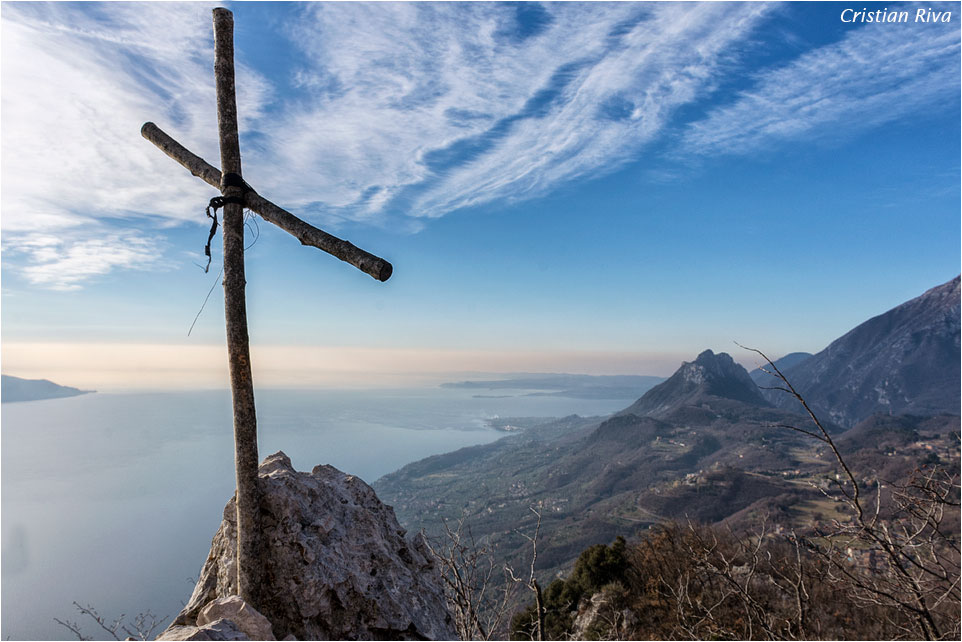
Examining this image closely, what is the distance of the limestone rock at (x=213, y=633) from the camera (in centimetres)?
184

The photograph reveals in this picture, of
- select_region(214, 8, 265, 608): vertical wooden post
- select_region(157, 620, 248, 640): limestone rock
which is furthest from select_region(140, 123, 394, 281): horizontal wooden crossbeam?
select_region(157, 620, 248, 640): limestone rock

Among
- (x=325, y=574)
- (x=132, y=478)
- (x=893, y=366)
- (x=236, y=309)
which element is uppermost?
(x=236, y=309)

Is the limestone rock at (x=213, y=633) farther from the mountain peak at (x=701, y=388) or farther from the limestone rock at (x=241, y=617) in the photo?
the mountain peak at (x=701, y=388)

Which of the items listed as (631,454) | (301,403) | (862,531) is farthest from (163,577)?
A: (631,454)

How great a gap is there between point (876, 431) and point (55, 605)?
91126 millimetres

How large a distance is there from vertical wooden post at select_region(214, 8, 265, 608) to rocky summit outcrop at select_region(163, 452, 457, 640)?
13 centimetres

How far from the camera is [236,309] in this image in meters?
2.95

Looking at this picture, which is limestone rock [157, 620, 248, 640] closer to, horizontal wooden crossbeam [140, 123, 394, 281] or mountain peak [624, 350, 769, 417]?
horizontal wooden crossbeam [140, 123, 394, 281]

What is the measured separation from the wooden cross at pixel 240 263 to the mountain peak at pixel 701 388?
415ft

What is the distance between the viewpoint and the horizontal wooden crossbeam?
2.75 metres

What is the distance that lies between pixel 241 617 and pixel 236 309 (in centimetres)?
175

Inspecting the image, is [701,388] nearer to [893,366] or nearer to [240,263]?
[893,366]

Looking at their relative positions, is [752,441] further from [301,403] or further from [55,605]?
[55,605]

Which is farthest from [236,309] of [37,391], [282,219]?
[37,391]
